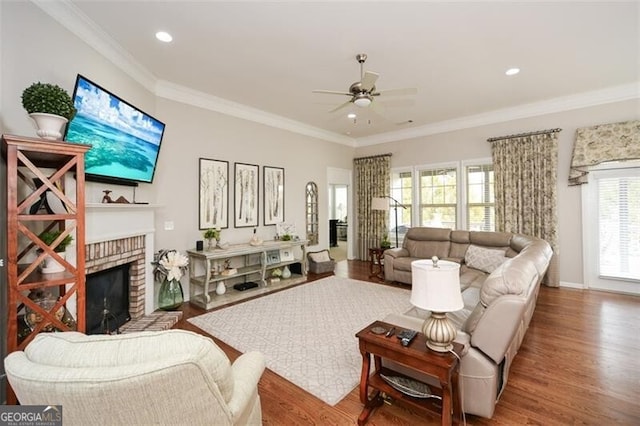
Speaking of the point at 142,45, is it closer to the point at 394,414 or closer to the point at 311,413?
the point at 311,413

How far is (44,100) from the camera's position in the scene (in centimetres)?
177

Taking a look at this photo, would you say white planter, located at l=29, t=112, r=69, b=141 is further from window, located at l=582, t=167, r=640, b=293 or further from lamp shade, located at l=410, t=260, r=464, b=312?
window, located at l=582, t=167, r=640, b=293

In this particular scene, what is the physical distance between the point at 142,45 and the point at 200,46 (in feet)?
1.99

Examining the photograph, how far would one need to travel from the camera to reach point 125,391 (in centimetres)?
84

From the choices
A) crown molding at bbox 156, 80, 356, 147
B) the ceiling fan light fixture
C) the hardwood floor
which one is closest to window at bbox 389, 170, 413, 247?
crown molding at bbox 156, 80, 356, 147

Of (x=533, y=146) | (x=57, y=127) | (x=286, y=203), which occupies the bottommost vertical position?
(x=286, y=203)

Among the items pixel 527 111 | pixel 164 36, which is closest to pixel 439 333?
pixel 164 36

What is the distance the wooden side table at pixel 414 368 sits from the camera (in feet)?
4.93

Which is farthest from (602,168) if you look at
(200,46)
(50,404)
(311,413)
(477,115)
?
(50,404)

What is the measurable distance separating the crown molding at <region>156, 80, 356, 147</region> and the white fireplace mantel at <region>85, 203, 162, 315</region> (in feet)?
5.69

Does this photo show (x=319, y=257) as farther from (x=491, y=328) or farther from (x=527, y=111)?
(x=527, y=111)

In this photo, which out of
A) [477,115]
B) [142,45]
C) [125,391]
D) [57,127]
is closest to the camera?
[125,391]

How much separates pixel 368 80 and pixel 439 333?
2.42m

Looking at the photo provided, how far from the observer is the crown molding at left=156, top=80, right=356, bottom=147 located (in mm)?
3904
